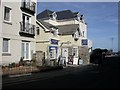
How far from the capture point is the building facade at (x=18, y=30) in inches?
1141

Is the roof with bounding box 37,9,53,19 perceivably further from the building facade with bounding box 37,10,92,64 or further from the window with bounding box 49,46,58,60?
the window with bounding box 49,46,58,60

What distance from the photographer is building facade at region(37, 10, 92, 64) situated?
48.5 m


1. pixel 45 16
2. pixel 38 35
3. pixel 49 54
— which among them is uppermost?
pixel 45 16

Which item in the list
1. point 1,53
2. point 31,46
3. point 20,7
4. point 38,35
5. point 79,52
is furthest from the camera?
point 79,52

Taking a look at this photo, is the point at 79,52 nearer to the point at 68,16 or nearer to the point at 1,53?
the point at 68,16

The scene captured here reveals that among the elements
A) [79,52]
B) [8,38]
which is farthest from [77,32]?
[8,38]

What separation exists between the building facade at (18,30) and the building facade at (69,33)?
9.30 m

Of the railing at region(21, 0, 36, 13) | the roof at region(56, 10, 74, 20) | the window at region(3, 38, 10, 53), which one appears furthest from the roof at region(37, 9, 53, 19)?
the window at region(3, 38, 10, 53)

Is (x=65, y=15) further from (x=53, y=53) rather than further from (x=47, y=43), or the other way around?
(x=47, y=43)

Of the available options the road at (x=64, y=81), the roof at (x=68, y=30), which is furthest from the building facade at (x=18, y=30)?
the roof at (x=68, y=30)

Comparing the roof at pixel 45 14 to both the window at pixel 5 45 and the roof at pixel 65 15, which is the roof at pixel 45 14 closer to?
the roof at pixel 65 15

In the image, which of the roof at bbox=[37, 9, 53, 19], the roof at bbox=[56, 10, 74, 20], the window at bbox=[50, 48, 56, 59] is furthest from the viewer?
the roof at bbox=[56, 10, 74, 20]

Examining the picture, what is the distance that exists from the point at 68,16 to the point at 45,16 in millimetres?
8095

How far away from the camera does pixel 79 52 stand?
5188cm
